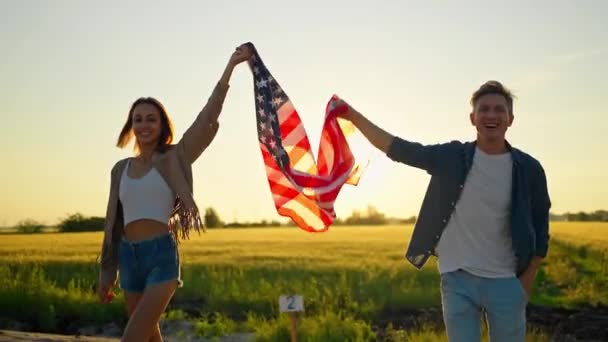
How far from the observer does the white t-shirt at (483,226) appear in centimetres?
467

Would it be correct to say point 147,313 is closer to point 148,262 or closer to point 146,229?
point 148,262

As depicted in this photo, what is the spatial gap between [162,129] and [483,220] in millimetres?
1951

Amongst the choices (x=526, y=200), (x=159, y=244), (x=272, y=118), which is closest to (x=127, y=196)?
(x=159, y=244)

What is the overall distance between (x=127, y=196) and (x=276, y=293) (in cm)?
999

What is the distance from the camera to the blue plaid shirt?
477cm

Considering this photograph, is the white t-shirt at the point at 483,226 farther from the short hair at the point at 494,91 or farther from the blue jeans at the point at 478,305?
the short hair at the point at 494,91

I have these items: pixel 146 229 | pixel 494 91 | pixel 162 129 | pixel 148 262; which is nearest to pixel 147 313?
pixel 148 262

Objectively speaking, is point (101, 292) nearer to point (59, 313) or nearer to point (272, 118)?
point (272, 118)

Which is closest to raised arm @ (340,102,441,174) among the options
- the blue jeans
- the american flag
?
the american flag

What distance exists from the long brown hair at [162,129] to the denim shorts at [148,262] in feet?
1.89

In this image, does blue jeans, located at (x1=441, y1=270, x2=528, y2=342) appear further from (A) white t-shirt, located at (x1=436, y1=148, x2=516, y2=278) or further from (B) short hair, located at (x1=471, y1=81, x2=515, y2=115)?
(B) short hair, located at (x1=471, y1=81, x2=515, y2=115)

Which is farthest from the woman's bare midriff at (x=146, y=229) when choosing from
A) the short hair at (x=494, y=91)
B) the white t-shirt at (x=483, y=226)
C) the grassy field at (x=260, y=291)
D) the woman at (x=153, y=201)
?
the grassy field at (x=260, y=291)

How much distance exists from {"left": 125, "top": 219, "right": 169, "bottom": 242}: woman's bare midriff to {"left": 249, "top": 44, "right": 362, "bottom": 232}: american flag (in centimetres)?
100

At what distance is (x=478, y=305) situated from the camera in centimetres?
466
